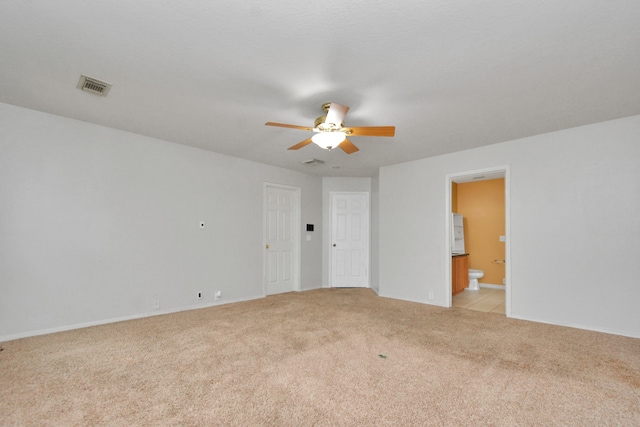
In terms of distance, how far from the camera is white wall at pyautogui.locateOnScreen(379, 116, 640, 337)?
138 inches

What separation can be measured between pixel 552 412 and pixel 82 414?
3037mm

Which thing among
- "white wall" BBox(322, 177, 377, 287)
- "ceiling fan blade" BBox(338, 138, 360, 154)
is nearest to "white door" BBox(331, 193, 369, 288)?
"white wall" BBox(322, 177, 377, 287)

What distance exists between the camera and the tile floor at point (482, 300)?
16.0ft

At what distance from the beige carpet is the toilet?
2.84m

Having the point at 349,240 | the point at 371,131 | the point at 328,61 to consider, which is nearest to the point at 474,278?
the point at 349,240

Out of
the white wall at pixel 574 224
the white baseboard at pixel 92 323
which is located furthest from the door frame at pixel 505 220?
the white baseboard at pixel 92 323

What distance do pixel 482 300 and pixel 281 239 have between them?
395cm

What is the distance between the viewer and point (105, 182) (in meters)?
3.90

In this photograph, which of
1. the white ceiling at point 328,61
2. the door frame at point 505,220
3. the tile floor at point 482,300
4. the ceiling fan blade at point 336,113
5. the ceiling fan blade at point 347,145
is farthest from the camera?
the tile floor at point 482,300

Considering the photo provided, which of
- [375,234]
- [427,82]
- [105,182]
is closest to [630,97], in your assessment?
[427,82]

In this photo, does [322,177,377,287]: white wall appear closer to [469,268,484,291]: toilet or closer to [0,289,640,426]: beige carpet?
[469,268,484,291]: toilet

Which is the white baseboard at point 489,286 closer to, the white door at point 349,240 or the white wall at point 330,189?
the white door at point 349,240

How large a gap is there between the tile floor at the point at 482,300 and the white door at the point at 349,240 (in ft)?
6.50

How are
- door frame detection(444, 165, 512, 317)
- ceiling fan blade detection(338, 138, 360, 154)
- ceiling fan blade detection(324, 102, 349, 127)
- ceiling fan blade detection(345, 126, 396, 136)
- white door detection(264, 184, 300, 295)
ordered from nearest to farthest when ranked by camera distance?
ceiling fan blade detection(324, 102, 349, 127) → ceiling fan blade detection(345, 126, 396, 136) → ceiling fan blade detection(338, 138, 360, 154) → door frame detection(444, 165, 512, 317) → white door detection(264, 184, 300, 295)
